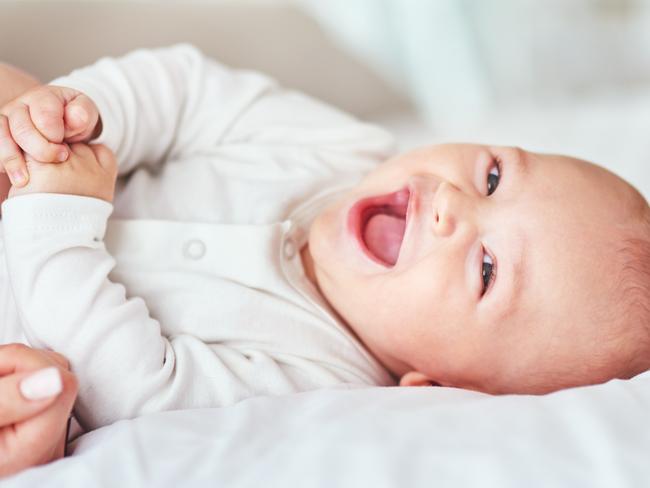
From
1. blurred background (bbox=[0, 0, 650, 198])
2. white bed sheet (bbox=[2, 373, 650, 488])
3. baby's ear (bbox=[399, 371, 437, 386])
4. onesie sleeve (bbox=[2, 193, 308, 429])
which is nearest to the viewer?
white bed sheet (bbox=[2, 373, 650, 488])

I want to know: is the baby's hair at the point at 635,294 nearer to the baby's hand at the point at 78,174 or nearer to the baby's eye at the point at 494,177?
the baby's eye at the point at 494,177

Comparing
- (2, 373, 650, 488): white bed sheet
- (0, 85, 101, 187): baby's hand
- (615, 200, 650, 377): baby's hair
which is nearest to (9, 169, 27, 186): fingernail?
(0, 85, 101, 187): baby's hand

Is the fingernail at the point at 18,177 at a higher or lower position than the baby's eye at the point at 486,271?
higher

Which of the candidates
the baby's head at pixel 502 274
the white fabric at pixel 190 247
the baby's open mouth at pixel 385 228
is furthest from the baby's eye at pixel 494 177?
the white fabric at pixel 190 247

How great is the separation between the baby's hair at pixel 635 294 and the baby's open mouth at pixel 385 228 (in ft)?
1.01

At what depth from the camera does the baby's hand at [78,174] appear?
0.85 meters

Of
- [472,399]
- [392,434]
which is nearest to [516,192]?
[472,399]

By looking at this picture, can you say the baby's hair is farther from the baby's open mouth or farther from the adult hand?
the adult hand

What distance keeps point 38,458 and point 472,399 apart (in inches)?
16.9

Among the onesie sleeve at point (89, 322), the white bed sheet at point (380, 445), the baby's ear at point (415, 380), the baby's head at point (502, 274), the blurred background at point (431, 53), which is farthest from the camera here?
the blurred background at point (431, 53)

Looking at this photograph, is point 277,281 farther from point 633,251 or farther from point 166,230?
point 633,251

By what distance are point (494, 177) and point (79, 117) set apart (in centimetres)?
53

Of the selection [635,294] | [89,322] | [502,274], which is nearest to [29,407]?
[89,322]

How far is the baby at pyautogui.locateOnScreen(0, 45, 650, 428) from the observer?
0.85m
